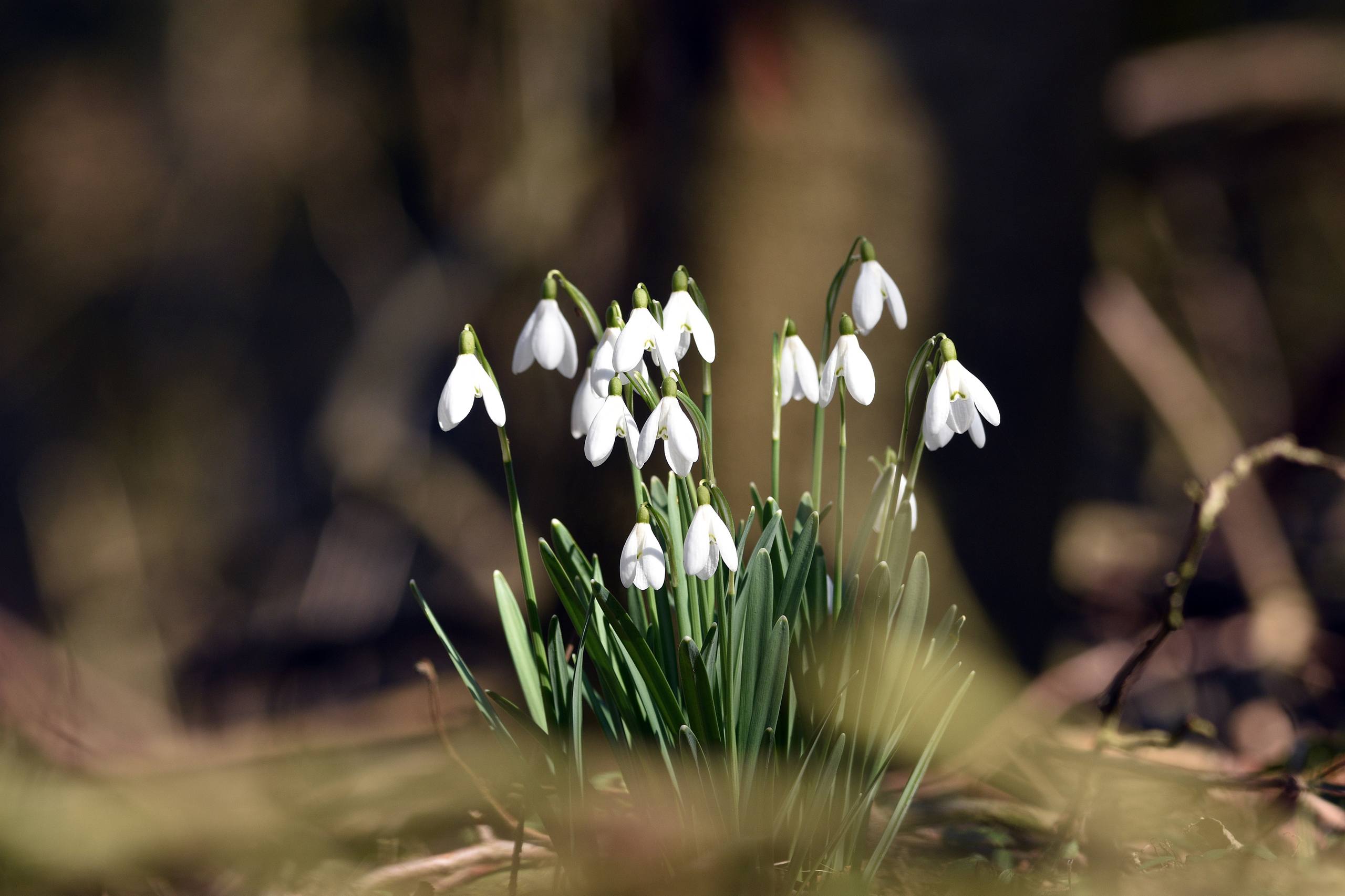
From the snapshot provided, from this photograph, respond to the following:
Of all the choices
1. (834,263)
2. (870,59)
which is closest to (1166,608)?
(834,263)

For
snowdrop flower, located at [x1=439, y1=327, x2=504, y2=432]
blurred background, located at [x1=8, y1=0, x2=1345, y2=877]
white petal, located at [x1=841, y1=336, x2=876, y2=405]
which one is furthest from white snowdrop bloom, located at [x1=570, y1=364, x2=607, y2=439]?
blurred background, located at [x1=8, y1=0, x2=1345, y2=877]

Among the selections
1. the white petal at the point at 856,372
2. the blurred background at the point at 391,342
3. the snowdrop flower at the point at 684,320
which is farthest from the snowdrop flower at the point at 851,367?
the blurred background at the point at 391,342

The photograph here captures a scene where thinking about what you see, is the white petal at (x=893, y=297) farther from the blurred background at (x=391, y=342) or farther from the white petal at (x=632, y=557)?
the blurred background at (x=391, y=342)

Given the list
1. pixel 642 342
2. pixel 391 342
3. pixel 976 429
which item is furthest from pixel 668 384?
pixel 391 342

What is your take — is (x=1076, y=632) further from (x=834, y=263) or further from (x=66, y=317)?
(x=66, y=317)

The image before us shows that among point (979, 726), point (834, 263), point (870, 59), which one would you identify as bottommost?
point (979, 726)

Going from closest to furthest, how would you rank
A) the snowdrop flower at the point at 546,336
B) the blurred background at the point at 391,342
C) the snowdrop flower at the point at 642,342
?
1. the snowdrop flower at the point at 642,342
2. the snowdrop flower at the point at 546,336
3. the blurred background at the point at 391,342
